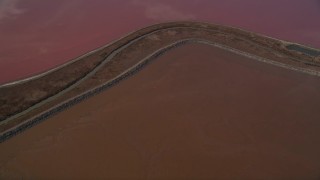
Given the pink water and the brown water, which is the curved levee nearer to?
the brown water

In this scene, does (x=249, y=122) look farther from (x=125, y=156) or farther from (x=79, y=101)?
(x=79, y=101)

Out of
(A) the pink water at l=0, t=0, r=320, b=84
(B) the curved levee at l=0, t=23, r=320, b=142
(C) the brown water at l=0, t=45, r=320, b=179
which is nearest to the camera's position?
(C) the brown water at l=0, t=45, r=320, b=179

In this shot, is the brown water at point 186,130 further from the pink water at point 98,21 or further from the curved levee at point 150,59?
the pink water at point 98,21

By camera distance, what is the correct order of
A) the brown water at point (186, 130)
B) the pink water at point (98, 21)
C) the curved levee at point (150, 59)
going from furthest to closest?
the pink water at point (98, 21), the curved levee at point (150, 59), the brown water at point (186, 130)

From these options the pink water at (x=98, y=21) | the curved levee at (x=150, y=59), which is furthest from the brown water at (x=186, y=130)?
the pink water at (x=98, y=21)

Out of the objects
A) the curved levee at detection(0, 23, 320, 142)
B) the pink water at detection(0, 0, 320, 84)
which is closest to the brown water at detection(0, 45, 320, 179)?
the curved levee at detection(0, 23, 320, 142)

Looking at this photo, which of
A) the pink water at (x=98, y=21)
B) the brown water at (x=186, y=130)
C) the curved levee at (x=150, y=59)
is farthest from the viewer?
the pink water at (x=98, y=21)

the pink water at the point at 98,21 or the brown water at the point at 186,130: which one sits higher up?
the pink water at the point at 98,21
